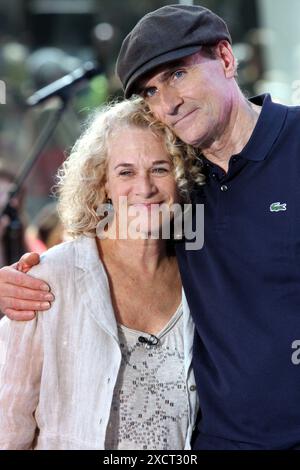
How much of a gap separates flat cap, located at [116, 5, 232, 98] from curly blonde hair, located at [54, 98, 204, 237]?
6.9 inches

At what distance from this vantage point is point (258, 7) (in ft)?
25.4

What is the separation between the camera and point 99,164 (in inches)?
→ 104

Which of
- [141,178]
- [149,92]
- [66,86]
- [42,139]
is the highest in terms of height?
[66,86]

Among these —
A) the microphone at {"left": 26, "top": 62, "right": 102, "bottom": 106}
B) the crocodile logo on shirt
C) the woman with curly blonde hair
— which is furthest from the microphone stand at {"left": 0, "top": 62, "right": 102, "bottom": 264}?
the crocodile logo on shirt

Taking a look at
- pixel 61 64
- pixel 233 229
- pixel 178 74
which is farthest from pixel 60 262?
pixel 61 64

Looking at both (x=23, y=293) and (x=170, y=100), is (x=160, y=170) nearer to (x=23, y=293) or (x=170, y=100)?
(x=170, y=100)

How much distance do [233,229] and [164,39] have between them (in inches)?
20.2

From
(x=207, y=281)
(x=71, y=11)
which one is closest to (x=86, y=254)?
(x=207, y=281)

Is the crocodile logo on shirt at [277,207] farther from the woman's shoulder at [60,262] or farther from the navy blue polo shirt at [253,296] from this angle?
the woman's shoulder at [60,262]

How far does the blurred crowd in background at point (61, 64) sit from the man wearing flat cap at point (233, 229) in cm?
108

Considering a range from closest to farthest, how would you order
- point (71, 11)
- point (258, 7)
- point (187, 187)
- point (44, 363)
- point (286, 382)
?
point (286, 382)
point (44, 363)
point (187, 187)
point (258, 7)
point (71, 11)

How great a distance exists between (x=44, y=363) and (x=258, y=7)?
231 inches
